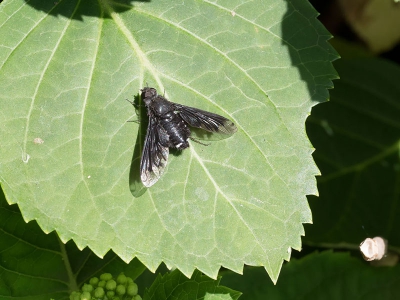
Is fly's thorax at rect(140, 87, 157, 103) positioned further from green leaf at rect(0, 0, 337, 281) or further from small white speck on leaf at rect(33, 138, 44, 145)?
small white speck on leaf at rect(33, 138, 44, 145)

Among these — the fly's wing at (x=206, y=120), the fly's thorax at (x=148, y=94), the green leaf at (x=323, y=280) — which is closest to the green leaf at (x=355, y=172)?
the green leaf at (x=323, y=280)

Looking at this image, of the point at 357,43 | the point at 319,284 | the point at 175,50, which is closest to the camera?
the point at 175,50

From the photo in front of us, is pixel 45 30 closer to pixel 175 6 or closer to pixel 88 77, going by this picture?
pixel 88 77

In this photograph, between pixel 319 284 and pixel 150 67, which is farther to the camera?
pixel 319 284

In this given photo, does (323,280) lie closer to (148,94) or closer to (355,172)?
(355,172)

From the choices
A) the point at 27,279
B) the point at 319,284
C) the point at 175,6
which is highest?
the point at 175,6

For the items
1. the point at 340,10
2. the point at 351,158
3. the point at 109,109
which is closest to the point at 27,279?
the point at 109,109

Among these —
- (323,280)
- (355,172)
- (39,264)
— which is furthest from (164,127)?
(355,172)
